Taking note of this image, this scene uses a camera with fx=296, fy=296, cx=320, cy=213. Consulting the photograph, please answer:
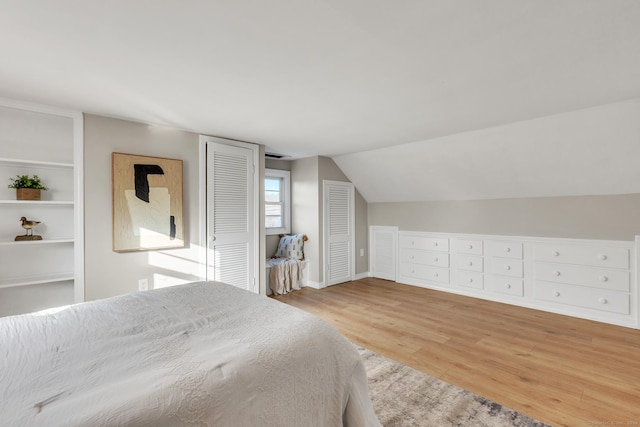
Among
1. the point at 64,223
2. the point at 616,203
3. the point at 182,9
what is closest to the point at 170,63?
the point at 182,9

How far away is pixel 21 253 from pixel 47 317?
171 cm

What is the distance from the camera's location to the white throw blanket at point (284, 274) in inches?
180

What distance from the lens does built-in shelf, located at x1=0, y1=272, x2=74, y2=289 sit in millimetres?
2520

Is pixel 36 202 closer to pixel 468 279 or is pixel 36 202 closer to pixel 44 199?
pixel 44 199

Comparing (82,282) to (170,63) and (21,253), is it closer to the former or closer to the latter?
(21,253)

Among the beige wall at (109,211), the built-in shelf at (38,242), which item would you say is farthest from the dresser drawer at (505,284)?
the built-in shelf at (38,242)

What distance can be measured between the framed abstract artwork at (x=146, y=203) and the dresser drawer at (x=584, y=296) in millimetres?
4536

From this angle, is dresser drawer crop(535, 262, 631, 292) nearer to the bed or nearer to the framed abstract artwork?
the bed

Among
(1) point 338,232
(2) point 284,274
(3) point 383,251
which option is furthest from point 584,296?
(2) point 284,274

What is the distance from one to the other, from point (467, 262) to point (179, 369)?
172 inches

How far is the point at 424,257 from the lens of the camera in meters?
4.96

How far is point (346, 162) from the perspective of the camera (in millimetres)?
5094

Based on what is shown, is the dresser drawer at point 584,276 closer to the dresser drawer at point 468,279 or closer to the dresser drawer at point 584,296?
the dresser drawer at point 584,296

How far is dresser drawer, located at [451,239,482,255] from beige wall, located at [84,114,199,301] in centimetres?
372
